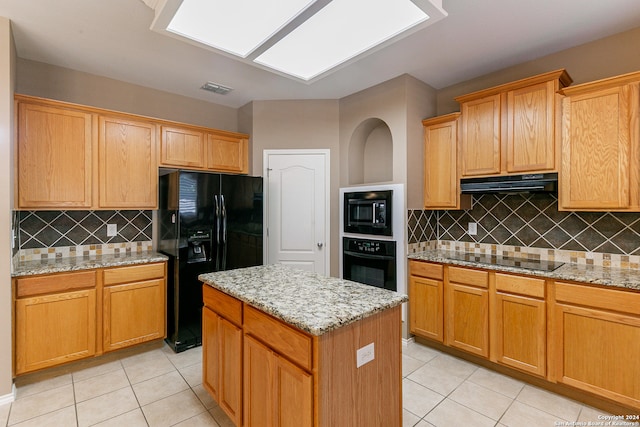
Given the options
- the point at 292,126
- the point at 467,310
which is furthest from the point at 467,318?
the point at 292,126

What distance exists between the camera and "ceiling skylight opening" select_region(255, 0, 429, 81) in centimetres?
145

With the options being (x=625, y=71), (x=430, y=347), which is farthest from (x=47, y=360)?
(x=625, y=71)

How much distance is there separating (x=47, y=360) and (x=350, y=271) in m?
2.73

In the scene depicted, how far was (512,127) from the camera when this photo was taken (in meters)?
2.67

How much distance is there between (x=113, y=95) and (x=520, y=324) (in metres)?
4.28

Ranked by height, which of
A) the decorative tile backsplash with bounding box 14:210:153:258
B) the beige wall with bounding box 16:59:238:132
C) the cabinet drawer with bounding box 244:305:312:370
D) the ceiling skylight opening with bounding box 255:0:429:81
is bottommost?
the cabinet drawer with bounding box 244:305:312:370

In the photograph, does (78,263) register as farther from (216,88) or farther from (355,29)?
(355,29)

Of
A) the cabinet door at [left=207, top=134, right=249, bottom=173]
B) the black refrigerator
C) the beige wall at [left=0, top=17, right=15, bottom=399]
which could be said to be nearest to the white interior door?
the cabinet door at [left=207, top=134, right=249, bottom=173]

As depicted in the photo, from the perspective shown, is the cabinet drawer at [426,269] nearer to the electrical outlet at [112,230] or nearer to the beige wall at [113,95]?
the beige wall at [113,95]

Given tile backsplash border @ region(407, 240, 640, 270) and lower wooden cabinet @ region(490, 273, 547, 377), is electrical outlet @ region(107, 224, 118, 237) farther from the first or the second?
lower wooden cabinet @ region(490, 273, 547, 377)

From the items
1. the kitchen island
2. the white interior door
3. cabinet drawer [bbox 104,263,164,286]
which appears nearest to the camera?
the kitchen island

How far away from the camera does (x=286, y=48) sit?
5.88ft

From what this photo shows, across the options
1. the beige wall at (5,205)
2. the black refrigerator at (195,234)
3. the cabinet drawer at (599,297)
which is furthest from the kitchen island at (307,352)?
the beige wall at (5,205)

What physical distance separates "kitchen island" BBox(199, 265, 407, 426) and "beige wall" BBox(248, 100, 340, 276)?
218 cm
